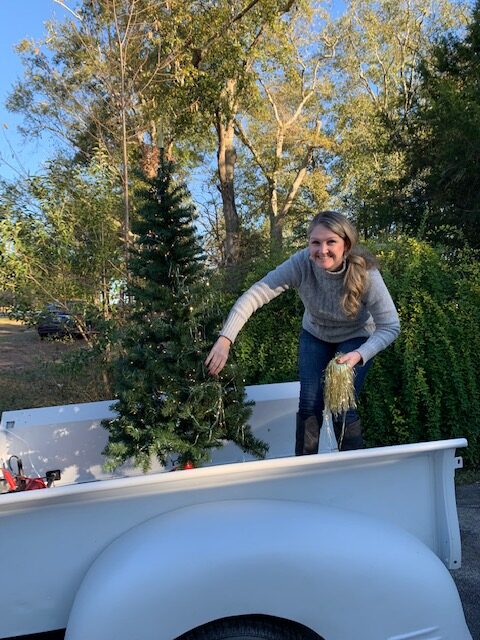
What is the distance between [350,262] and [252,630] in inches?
65.4

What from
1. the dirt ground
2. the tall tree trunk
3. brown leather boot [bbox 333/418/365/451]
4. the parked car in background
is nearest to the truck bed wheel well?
brown leather boot [bbox 333/418/365/451]

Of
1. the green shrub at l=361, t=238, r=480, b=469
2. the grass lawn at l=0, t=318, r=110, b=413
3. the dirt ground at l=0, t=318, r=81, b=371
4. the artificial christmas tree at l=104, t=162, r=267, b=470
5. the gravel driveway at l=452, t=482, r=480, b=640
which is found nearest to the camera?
the gravel driveway at l=452, t=482, r=480, b=640

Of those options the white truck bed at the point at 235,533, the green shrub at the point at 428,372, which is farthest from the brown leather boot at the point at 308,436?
the green shrub at the point at 428,372

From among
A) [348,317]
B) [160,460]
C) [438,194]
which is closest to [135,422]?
[160,460]

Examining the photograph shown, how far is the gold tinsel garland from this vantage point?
242cm

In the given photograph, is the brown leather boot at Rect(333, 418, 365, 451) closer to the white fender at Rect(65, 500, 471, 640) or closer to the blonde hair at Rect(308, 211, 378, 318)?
the blonde hair at Rect(308, 211, 378, 318)

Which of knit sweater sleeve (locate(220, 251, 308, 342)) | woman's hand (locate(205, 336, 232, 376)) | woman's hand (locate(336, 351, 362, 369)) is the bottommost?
woman's hand (locate(336, 351, 362, 369))

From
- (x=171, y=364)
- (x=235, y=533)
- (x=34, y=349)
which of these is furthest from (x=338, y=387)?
(x=34, y=349)

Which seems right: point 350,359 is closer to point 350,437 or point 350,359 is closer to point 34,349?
point 350,437

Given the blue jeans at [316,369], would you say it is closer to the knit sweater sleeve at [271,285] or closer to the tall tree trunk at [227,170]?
the knit sweater sleeve at [271,285]

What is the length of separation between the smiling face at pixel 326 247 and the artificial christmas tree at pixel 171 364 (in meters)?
0.79

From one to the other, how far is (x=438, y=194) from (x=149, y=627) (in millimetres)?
10631

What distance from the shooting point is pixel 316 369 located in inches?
114

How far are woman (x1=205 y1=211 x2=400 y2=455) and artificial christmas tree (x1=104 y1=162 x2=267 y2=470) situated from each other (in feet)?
1.25
